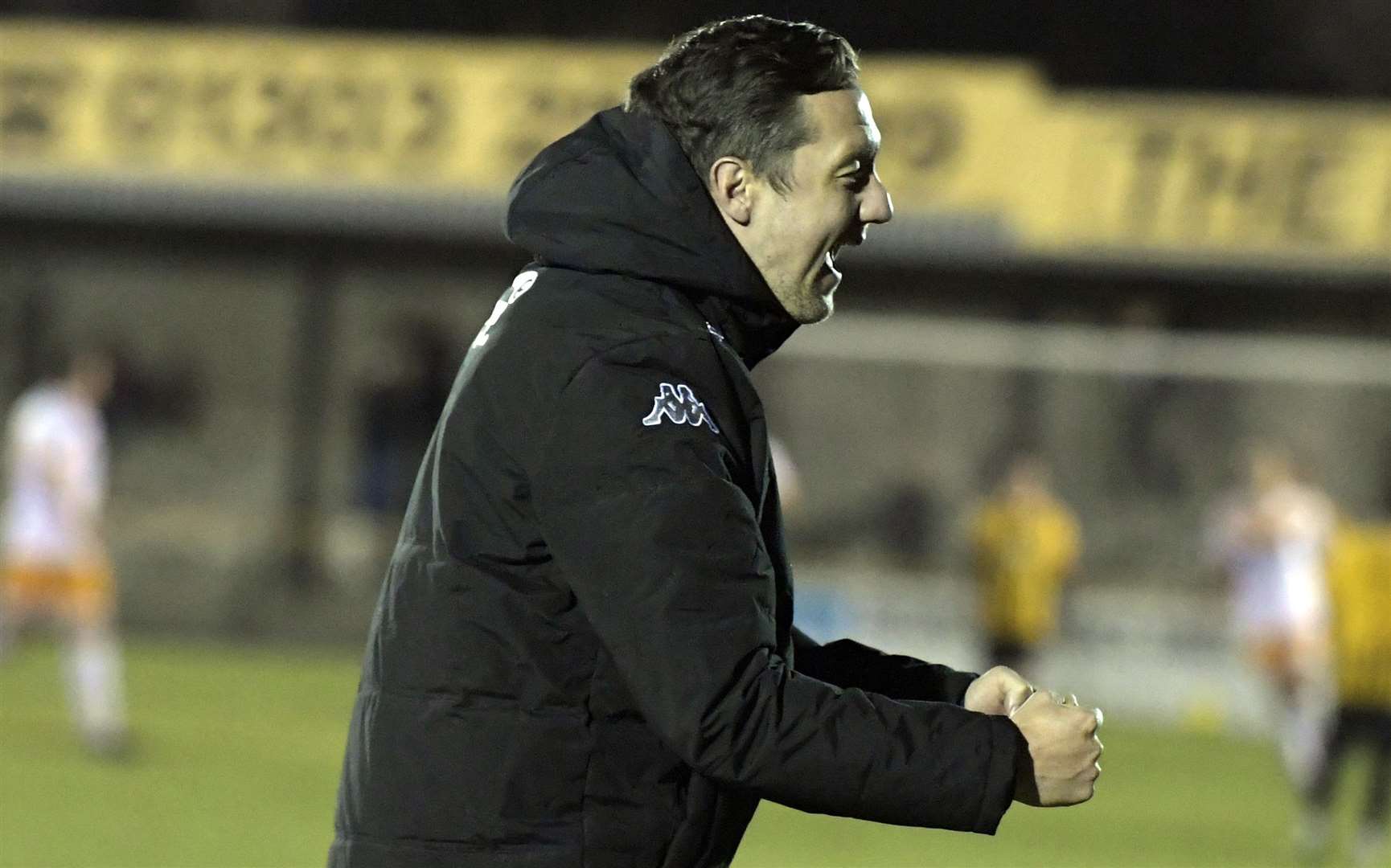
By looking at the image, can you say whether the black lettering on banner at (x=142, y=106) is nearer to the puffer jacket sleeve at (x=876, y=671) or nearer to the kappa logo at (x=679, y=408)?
the puffer jacket sleeve at (x=876, y=671)

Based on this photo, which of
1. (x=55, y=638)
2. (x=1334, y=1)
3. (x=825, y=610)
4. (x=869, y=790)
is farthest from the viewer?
(x=1334, y=1)

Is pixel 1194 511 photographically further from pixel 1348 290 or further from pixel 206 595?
pixel 206 595

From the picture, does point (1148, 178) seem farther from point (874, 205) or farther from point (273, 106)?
point (874, 205)

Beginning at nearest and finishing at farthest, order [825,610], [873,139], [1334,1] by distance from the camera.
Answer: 1. [873,139]
2. [825,610]
3. [1334,1]

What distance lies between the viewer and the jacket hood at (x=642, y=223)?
2525mm

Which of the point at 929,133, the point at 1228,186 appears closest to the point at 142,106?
the point at 929,133

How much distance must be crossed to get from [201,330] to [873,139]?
18.4 metres

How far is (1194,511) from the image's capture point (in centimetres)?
1791

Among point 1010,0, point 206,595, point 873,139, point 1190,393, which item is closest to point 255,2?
point 206,595

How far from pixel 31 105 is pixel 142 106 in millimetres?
869

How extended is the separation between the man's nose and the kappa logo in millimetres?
332

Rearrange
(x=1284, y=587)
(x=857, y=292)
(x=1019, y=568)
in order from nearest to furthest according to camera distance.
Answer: (x=1284, y=587)
(x=1019, y=568)
(x=857, y=292)

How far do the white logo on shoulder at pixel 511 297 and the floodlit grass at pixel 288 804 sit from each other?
6200 mm

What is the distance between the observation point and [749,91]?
254 centimetres
